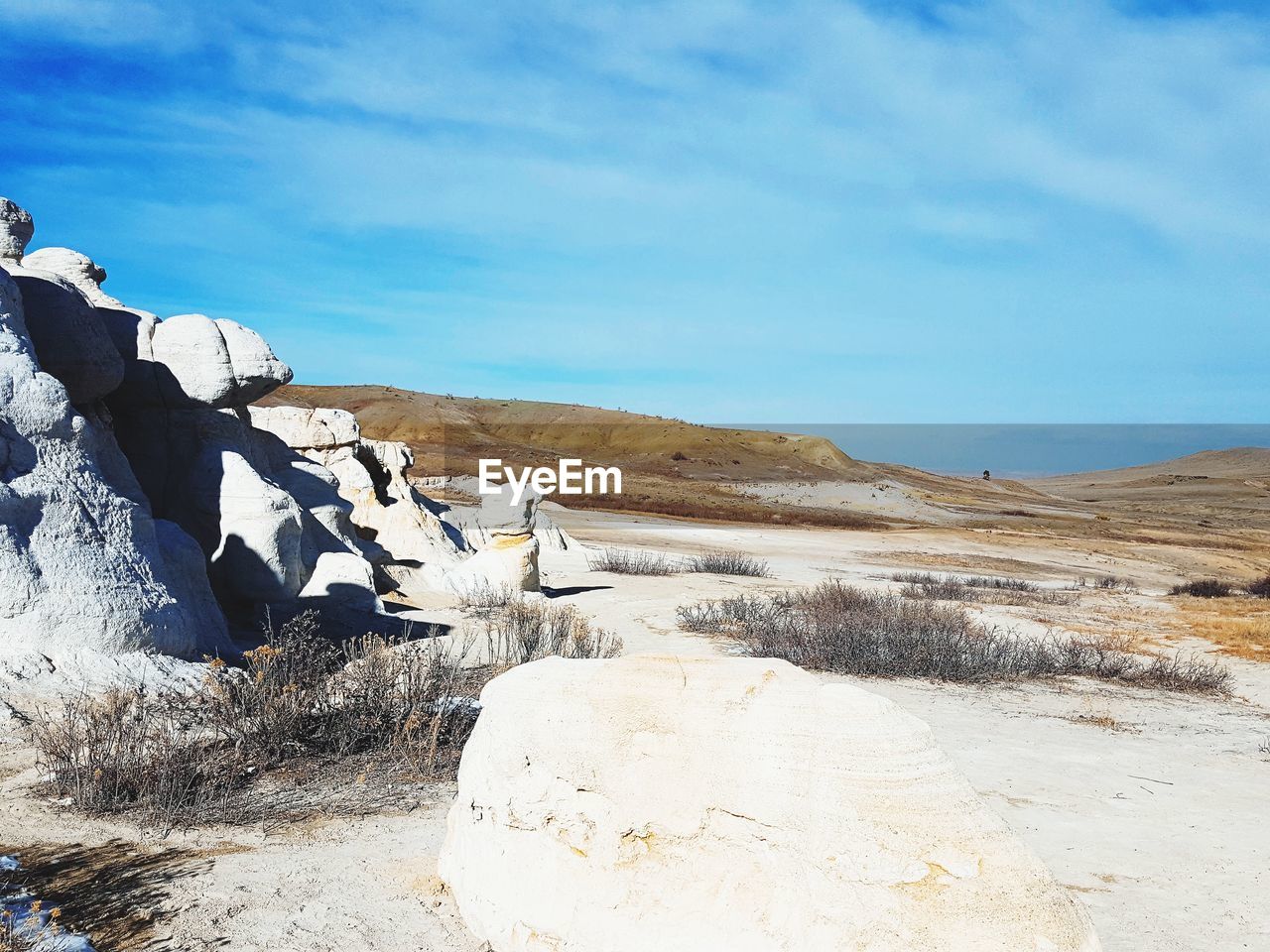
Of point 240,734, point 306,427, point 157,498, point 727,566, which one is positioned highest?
point 306,427

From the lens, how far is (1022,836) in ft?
16.2

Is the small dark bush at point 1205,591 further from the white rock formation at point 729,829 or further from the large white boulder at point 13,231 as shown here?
the large white boulder at point 13,231

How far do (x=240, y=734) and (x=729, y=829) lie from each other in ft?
11.1

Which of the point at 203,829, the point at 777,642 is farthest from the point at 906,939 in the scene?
the point at 777,642

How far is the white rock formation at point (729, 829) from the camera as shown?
9.30 feet

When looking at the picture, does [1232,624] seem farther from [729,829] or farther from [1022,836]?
[729,829]

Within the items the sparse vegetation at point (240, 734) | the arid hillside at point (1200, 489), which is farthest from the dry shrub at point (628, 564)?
the arid hillside at point (1200, 489)

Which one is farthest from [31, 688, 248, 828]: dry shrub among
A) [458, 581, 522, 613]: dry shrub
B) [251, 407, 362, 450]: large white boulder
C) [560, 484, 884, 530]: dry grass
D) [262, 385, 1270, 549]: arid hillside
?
[262, 385, 1270, 549]: arid hillside

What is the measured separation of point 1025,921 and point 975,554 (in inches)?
1087

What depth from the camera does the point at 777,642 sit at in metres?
9.72

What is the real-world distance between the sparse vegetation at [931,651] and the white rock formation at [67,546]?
524 cm

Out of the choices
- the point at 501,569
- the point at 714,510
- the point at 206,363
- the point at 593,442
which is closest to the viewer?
the point at 206,363

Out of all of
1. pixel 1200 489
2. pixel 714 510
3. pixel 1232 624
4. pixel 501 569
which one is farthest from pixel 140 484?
pixel 1200 489

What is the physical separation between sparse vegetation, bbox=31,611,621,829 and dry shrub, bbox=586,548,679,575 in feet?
34.3
